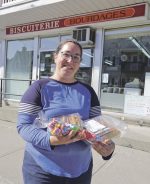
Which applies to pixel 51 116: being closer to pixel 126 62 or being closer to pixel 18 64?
pixel 126 62

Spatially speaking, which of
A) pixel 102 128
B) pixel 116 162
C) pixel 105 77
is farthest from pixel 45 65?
pixel 102 128

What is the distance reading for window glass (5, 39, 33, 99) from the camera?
9.09 metres

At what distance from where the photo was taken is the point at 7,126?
6422 millimetres

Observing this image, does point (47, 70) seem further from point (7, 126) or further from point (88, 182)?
point (88, 182)

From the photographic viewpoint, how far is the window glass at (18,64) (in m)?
9.09

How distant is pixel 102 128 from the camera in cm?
149

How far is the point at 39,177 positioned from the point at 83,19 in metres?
A: 6.17

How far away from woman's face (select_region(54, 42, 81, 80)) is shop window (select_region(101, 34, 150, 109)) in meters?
5.10

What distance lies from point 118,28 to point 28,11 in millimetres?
2541

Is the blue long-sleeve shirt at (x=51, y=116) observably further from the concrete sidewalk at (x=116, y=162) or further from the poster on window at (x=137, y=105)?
the poster on window at (x=137, y=105)

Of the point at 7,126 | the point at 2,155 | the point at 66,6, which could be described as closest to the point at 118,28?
the point at 66,6

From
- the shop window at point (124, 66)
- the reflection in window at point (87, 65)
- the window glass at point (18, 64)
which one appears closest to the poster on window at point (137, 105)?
the shop window at point (124, 66)

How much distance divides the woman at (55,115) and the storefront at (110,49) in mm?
4673

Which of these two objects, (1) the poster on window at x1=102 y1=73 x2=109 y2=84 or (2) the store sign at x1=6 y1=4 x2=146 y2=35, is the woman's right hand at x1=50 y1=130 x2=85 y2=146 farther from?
(1) the poster on window at x1=102 y1=73 x2=109 y2=84
